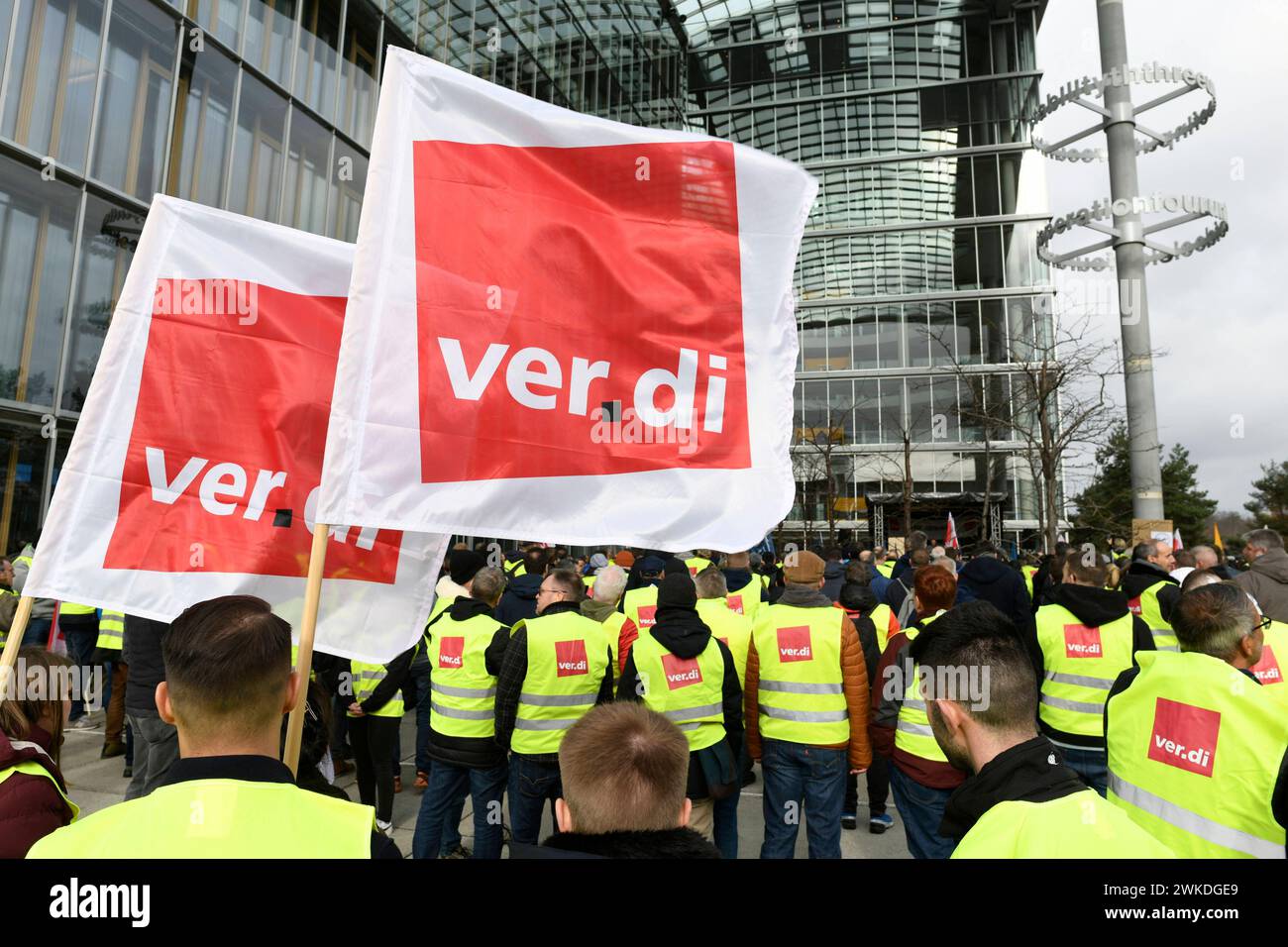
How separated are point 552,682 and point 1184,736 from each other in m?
3.13

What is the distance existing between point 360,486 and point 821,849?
359 centimetres

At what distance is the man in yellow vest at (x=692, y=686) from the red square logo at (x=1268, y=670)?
103 inches

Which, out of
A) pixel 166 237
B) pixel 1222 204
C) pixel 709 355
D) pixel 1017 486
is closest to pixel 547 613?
pixel 709 355

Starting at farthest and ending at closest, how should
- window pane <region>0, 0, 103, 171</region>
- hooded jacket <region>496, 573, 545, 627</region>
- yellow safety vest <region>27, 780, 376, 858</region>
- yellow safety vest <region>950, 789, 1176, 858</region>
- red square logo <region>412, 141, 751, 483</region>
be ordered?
window pane <region>0, 0, 103, 171</region>, hooded jacket <region>496, 573, 545, 627</region>, red square logo <region>412, 141, 751, 483</region>, yellow safety vest <region>950, 789, 1176, 858</region>, yellow safety vest <region>27, 780, 376, 858</region>

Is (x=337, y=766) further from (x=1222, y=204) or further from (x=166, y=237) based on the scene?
(x=1222, y=204)

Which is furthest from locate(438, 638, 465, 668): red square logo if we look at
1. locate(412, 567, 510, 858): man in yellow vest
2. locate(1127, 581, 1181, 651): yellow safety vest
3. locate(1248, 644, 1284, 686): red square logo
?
locate(1127, 581, 1181, 651): yellow safety vest

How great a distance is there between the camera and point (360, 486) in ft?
9.61

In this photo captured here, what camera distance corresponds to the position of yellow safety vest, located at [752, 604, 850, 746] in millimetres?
4562

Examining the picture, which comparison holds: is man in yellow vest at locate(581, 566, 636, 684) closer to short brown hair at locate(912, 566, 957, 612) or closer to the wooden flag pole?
short brown hair at locate(912, 566, 957, 612)

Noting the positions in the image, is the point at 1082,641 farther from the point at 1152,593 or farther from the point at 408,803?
the point at 408,803

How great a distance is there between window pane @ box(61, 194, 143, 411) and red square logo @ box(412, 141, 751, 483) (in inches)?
379

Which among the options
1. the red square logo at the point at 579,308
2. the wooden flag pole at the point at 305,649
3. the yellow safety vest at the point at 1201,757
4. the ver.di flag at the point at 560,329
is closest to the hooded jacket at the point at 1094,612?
the yellow safety vest at the point at 1201,757

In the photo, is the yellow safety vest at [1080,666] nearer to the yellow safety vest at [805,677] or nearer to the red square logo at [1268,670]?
the red square logo at [1268,670]

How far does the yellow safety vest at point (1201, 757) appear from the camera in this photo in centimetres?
262
